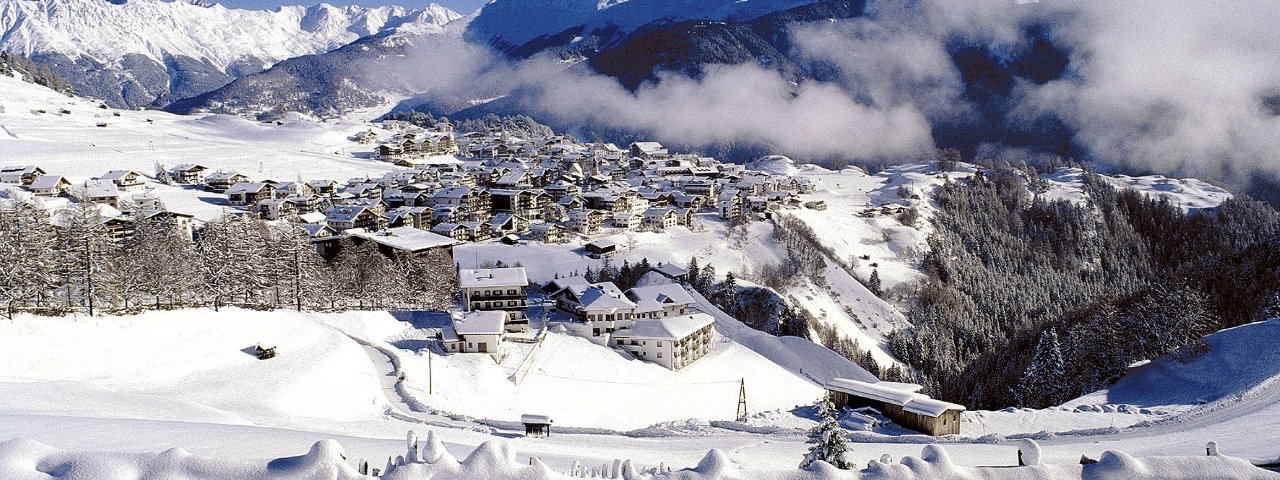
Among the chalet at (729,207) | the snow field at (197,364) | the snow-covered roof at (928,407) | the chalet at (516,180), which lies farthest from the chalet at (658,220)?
the snow-covered roof at (928,407)

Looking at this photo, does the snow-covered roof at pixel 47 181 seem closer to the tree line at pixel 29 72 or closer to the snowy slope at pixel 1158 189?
the tree line at pixel 29 72

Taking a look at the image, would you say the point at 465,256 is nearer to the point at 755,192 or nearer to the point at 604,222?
the point at 604,222

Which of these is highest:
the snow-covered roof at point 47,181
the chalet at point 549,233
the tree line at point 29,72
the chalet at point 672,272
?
the tree line at point 29,72

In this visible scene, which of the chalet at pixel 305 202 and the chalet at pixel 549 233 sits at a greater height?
the chalet at pixel 305 202

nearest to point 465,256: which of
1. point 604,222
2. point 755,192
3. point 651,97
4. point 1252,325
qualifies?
point 604,222

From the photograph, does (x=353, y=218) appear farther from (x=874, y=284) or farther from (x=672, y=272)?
(x=874, y=284)

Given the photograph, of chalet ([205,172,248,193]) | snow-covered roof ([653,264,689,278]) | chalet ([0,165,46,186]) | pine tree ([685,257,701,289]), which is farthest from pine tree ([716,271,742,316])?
chalet ([0,165,46,186])
